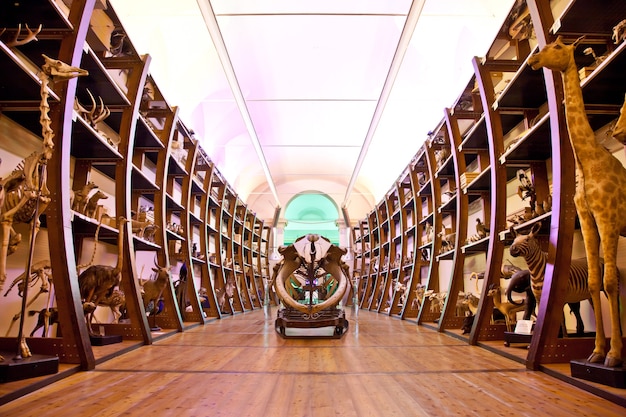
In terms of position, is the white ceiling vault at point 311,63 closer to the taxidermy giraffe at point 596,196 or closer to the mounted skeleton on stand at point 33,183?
the taxidermy giraffe at point 596,196

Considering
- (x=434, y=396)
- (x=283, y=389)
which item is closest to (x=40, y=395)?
(x=283, y=389)

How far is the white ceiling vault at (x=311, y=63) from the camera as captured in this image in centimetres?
582

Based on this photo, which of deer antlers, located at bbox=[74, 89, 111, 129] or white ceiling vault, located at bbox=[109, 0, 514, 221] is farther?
white ceiling vault, located at bbox=[109, 0, 514, 221]

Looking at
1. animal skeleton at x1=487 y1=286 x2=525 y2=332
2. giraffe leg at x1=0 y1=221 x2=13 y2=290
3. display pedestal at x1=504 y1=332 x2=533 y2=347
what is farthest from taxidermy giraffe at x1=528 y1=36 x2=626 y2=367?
giraffe leg at x1=0 y1=221 x2=13 y2=290

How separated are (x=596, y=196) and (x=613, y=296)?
533 mm

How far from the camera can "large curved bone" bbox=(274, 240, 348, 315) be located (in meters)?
4.18

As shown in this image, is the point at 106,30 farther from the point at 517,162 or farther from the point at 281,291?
the point at 517,162

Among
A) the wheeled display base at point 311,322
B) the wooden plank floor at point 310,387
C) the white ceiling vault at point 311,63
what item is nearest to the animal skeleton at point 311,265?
the wheeled display base at point 311,322

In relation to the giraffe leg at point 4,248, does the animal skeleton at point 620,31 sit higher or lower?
higher

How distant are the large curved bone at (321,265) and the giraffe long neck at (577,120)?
2683 mm

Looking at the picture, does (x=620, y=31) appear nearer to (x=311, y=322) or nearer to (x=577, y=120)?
(x=577, y=120)

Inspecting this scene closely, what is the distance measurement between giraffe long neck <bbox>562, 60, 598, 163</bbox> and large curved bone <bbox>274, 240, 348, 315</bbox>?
8.80 ft

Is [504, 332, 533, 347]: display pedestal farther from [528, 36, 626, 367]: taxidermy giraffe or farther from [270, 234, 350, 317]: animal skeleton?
[270, 234, 350, 317]: animal skeleton

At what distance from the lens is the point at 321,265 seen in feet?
16.0
